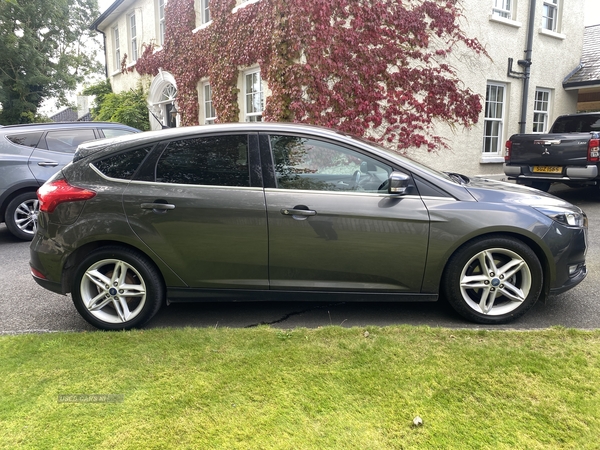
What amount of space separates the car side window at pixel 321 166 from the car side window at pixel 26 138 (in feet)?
17.3

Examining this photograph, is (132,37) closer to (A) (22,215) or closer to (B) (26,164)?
(B) (26,164)

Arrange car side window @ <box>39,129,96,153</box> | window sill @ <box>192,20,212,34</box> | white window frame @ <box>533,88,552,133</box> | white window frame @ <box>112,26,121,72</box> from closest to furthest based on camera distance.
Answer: car side window @ <box>39,129,96,153</box>, window sill @ <box>192,20,212,34</box>, white window frame @ <box>533,88,552,133</box>, white window frame @ <box>112,26,121,72</box>

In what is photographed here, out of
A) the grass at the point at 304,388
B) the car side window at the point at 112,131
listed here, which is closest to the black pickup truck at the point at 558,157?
the grass at the point at 304,388

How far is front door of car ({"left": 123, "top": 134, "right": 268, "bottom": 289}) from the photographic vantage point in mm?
3451

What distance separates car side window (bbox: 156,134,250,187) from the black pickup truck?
7.38 metres

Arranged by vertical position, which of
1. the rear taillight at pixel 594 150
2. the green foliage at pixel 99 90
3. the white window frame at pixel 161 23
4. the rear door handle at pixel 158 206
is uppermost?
the white window frame at pixel 161 23

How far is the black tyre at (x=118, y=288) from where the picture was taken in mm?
3527

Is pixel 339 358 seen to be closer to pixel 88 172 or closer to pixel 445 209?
pixel 445 209

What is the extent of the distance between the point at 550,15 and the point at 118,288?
15216mm

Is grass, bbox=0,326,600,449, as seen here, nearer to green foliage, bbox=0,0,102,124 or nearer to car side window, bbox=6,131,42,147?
car side window, bbox=6,131,42,147

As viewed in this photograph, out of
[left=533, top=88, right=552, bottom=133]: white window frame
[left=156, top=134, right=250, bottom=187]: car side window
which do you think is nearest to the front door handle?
[left=156, top=134, right=250, bottom=187]: car side window

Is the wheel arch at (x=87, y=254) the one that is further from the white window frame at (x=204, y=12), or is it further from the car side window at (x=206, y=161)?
the white window frame at (x=204, y=12)

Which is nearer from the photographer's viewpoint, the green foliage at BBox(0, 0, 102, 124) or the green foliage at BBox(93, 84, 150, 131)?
the green foliage at BBox(93, 84, 150, 131)

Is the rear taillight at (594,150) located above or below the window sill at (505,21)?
below
